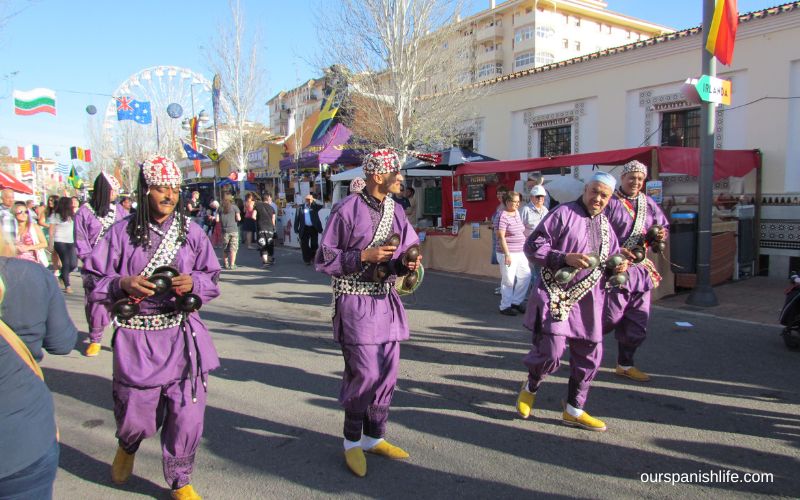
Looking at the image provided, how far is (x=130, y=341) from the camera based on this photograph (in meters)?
2.72

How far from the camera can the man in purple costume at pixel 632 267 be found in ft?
14.6

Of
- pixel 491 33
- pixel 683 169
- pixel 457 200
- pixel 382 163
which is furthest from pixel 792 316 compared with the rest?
pixel 491 33

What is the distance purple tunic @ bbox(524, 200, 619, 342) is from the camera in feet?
11.7

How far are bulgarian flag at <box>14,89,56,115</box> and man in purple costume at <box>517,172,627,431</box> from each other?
52.0 feet

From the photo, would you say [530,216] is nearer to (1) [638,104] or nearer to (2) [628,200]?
(2) [628,200]

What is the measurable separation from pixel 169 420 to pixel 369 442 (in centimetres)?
118

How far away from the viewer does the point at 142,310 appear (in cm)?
274

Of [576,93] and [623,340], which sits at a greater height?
[576,93]

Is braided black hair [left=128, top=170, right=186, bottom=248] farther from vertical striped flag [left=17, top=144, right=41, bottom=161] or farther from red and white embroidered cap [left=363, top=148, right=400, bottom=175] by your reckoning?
vertical striped flag [left=17, top=144, right=41, bottom=161]

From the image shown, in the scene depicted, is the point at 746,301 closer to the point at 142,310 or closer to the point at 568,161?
the point at 568,161

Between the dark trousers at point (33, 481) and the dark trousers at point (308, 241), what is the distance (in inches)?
435

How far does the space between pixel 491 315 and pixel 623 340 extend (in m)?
2.88

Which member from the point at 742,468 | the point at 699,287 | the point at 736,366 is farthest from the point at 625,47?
the point at 742,468

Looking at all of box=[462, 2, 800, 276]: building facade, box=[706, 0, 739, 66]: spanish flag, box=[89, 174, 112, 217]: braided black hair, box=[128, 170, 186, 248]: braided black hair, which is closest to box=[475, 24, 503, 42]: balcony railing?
box=[462, 2, 800, 276]: building facade
